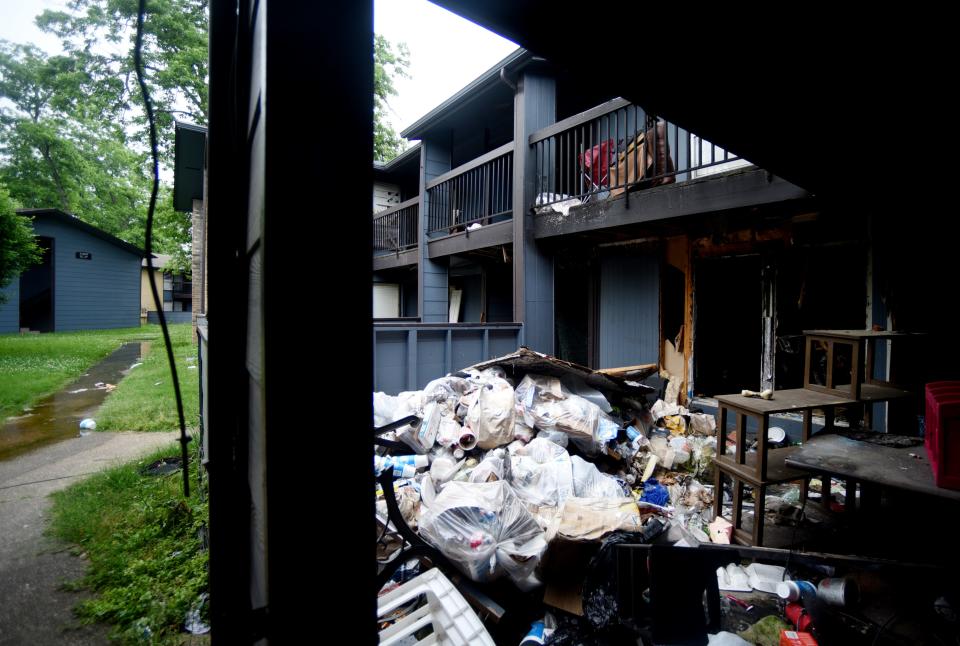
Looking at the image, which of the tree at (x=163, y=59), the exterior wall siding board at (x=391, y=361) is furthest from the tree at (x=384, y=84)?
the exterior wall siding board at (x=391, y=361)

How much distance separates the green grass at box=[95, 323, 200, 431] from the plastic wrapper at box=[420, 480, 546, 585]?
11.7ft

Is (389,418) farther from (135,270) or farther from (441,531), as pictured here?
(135,270)

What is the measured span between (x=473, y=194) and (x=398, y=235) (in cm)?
331

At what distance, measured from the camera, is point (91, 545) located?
3.29 metres

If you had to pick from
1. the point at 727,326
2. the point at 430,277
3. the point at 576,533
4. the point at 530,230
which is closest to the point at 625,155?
the point at 530,230

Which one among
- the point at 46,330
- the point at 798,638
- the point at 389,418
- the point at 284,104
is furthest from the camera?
the point at 46,330

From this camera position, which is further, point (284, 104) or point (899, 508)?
point (899, 508)

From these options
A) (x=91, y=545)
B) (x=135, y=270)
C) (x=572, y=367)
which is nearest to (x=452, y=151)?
(x=572, y=367)

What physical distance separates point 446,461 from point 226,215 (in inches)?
125

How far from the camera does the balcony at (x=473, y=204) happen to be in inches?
295

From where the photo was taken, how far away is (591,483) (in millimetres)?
3691

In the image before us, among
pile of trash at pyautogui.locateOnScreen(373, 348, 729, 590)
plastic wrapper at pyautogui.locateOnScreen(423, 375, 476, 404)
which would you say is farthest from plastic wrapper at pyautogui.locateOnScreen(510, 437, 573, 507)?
plastic wrapper at pyautogui.locateOnScreen(423, 375, 476, 404)

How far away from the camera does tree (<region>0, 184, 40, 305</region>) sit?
12.0 m

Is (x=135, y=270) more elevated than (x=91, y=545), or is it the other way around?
(x=135, y=270)
